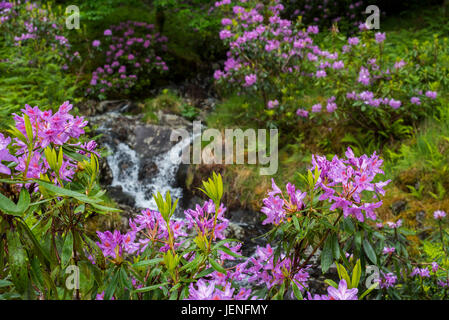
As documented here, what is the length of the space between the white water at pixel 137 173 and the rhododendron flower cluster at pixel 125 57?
1.77m

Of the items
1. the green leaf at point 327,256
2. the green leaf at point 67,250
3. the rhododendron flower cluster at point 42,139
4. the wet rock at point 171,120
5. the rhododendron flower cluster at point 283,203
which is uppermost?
the wet rock at point 171,120

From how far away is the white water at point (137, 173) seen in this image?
4.55m

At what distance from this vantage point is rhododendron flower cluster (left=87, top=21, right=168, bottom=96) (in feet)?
21.0

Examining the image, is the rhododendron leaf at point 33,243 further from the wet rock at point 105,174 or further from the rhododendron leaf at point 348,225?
the wet rock at point 105,174

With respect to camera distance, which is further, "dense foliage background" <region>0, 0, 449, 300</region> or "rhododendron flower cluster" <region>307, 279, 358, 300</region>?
"dense foliage background" <region>0, 0, 449, 300</region>

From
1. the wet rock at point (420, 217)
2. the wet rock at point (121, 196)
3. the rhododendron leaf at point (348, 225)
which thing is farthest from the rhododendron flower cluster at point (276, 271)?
the wet rock at point (121, 196)

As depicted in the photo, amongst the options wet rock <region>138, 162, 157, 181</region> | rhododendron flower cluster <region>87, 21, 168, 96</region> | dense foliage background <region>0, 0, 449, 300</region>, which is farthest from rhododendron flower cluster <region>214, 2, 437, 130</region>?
rhododendron flower cluster <region>87, 21, 168, 96</region>

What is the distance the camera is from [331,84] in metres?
4.21

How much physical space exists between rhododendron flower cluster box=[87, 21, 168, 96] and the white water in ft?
5.82

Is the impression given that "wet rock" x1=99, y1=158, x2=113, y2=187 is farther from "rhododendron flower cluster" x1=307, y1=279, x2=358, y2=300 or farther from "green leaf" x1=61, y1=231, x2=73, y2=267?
"rhododendron flower cluster" x1=307, y1=279, x2=358, y2=300

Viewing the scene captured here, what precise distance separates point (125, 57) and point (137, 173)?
293cm

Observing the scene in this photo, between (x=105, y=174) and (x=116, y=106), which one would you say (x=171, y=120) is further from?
(x=105, y=174)

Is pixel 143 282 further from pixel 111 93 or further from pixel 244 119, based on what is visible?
pixel 111 93

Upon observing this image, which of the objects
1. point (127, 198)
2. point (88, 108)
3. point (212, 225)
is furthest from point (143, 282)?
point (88, 108)
